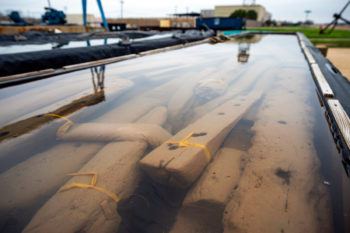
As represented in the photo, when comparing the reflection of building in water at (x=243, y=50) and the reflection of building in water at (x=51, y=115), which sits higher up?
the reflection of building in water at (x=243, y=50)

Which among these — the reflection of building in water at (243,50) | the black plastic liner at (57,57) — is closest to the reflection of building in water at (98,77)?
the black plastic liner at (57,57)

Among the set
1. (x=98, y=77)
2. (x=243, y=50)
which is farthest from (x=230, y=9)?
(x=98, y=77)

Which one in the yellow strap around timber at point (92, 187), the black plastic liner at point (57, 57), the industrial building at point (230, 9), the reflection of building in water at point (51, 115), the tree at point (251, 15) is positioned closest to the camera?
the yellow strap around timber at point (92, 187)

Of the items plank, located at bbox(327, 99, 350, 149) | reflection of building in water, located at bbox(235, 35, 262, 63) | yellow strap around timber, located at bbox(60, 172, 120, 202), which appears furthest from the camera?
reflection of building in water, located at bbox(235, 35, 262, 63)

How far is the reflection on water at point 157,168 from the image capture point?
116cm

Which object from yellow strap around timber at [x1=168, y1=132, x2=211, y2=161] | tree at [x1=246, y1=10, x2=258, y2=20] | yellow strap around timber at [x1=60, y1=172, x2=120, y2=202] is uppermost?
tree at [x1=246, y1=10, x2=258, y2=20]

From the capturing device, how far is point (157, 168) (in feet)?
4.57

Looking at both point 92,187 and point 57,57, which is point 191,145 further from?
point 57,57

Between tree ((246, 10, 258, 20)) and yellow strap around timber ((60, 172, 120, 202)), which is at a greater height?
tree ((246, 10, 258, 20))

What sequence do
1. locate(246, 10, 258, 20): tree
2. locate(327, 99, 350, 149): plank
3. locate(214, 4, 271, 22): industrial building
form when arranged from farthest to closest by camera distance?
locate(214, 4, 271, 22): industrial building
locate(246, 10, 258, 20): tree
locate(327, 99, 350, 149): plank

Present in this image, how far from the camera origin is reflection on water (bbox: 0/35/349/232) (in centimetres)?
116

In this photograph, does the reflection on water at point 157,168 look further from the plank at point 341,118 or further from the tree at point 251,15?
the tree at point 251,15

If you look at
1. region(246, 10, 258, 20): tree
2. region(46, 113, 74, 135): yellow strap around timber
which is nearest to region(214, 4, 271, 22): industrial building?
region(246, 10, 258, 20): tree

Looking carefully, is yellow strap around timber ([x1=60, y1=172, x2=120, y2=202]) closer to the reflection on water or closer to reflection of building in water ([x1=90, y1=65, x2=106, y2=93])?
the reflection on water
